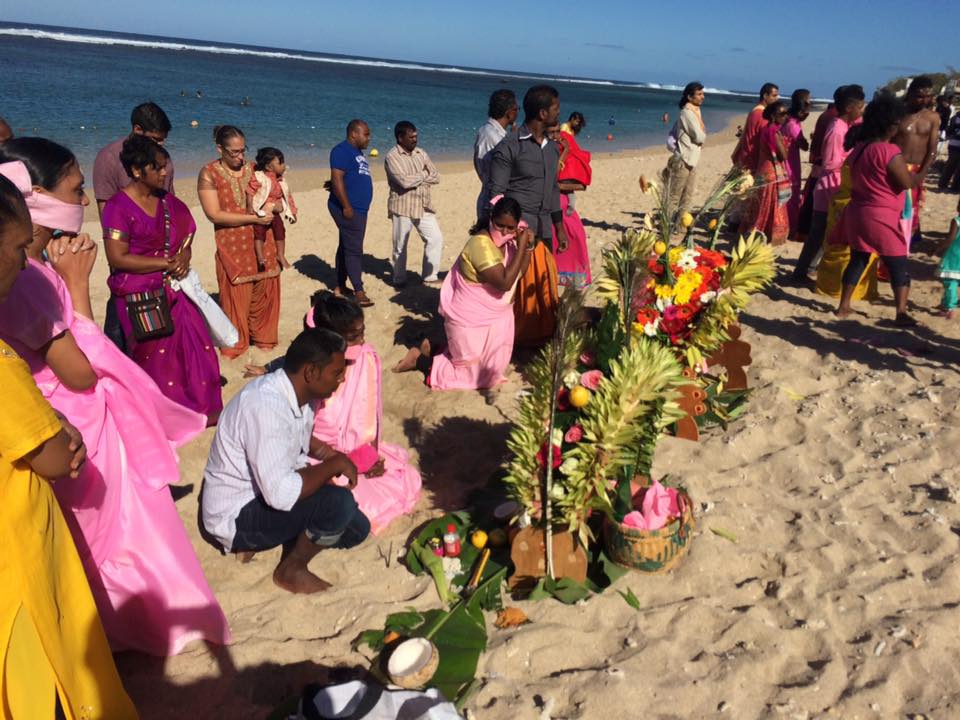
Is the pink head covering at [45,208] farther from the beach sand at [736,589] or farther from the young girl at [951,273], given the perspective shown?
the young girl at [951,273]

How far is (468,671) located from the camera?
262 cm

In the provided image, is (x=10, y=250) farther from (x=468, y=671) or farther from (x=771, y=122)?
(x=771, y=122)

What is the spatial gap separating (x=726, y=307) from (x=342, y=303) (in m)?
2.19

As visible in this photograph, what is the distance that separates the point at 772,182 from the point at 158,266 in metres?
6.85

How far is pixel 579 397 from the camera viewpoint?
308 cm

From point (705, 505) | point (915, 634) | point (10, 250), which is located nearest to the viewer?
point (10, 250)

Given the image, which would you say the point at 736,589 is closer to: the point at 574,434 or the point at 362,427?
the point at 574,434

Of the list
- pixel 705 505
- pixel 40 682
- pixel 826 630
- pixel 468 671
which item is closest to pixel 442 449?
pixel 705 505

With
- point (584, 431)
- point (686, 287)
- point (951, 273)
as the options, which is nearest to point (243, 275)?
point (686, 287)

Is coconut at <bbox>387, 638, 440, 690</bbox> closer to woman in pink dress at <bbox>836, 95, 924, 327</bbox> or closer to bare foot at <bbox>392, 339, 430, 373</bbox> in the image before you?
bare foot at <bbox>392, 339, 430, 373</bbox>

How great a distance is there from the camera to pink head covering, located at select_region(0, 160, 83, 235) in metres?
2.67

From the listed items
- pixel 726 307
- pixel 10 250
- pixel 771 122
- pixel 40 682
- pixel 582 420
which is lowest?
pixel 40 682

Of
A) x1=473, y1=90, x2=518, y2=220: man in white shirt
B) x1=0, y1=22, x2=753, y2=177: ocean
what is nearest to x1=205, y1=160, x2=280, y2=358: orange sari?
x1=473, y1=90, x2=518, y2=220: man in white shirt

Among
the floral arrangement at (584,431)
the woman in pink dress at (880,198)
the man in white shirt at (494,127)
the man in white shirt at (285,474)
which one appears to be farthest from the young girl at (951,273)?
the man in white shirt at (285,474)
